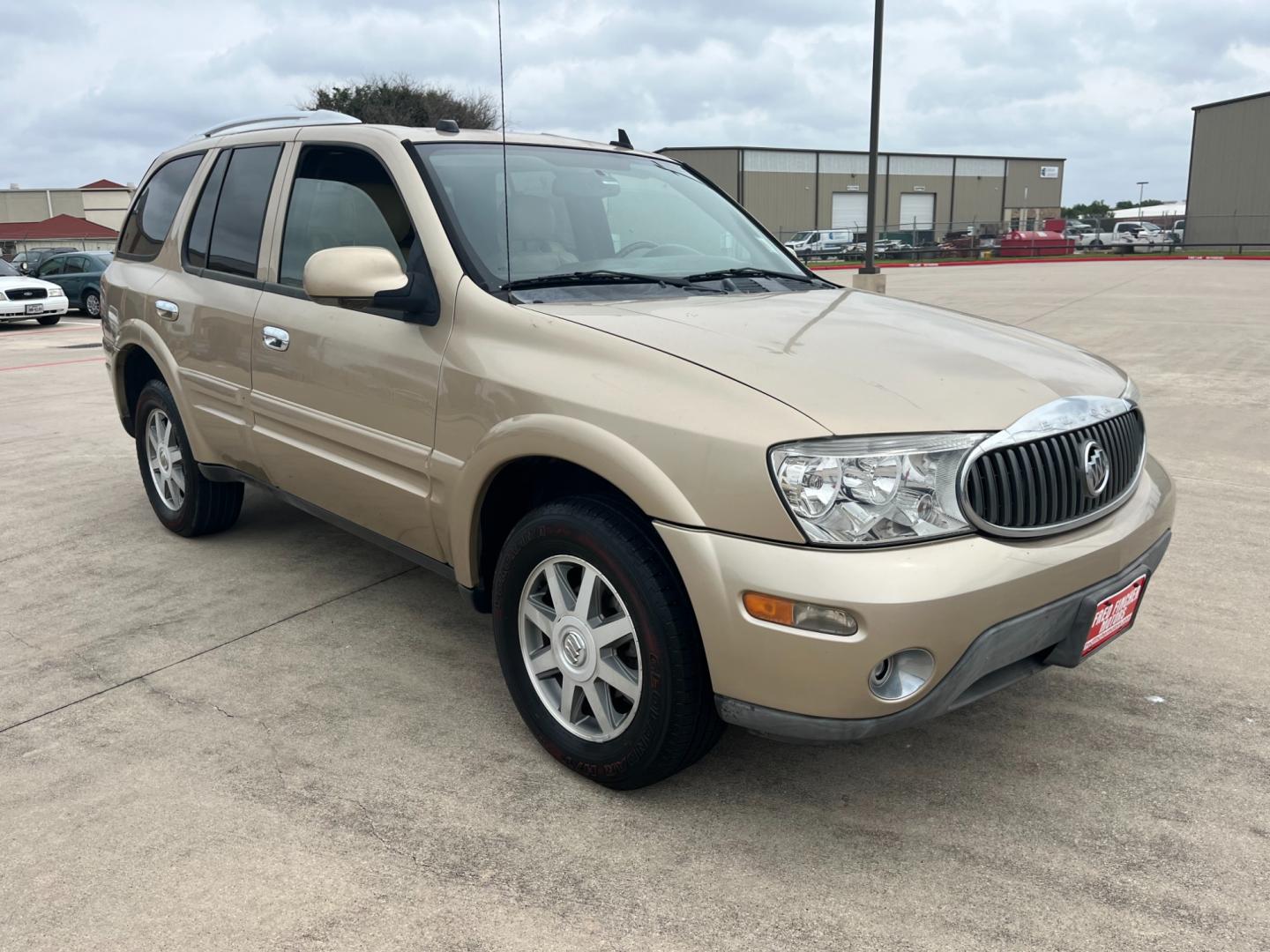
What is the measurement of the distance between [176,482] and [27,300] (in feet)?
55.9

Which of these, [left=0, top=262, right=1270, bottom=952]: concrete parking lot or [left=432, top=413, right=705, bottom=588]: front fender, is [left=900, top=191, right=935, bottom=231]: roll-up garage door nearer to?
[left=0, top=262, right=1270, bottom=952]: concrete parking lot

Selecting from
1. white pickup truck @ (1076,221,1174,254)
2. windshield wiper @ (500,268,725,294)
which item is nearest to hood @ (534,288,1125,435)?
windshield wiper @ (500,268,725,294)

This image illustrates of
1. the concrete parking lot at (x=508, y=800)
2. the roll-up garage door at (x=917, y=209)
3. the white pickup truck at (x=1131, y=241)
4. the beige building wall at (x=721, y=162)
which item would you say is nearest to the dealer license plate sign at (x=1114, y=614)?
the concrete parking lot at (x=508, y=800)

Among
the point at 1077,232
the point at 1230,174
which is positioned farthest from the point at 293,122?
the point at 1077,232

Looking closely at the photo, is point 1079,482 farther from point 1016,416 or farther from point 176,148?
point 176,148

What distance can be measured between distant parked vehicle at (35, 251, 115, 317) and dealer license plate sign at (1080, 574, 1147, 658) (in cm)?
2258

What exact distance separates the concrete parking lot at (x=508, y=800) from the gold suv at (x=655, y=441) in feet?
1.10

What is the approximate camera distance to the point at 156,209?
5.01 m

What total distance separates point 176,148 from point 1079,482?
446 cm

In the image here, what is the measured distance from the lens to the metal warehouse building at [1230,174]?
48938 millimetres

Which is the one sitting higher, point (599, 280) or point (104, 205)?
point (104, 205)

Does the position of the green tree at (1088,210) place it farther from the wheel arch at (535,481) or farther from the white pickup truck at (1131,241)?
the wheel arch at (535,481)

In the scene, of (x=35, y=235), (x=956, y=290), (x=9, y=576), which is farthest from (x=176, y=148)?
(x=35, y=235)

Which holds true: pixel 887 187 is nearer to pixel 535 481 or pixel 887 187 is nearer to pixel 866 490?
pixel 535 481
